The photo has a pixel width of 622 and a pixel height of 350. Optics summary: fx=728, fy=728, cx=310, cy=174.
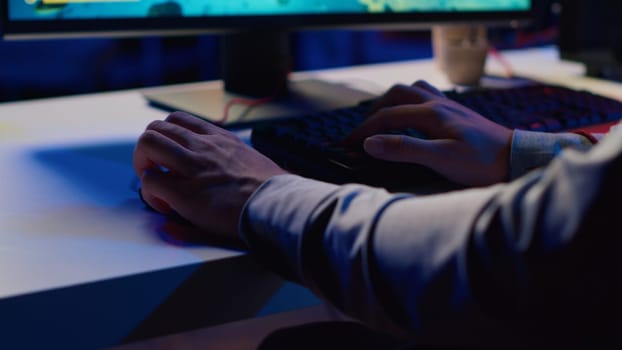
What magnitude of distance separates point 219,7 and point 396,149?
14.5 inches

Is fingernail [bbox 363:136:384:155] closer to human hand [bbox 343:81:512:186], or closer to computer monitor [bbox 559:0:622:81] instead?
human hand [bbox 343:81:512:186]

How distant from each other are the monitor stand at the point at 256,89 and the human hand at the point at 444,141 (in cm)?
26

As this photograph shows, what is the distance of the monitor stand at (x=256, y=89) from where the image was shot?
37.3 inches

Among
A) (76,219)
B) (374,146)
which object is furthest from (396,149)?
(76,219)

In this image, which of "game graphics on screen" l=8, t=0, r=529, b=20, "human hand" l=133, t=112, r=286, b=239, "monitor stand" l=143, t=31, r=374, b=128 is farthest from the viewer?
"monitor stand" l=143, t=31, r=374, b=128

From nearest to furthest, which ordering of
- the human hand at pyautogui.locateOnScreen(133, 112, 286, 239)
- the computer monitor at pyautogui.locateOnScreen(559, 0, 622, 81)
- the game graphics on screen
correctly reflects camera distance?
1. the human hand at pyautogui.locateOnScreen(133, 112, 286, 239)
2. the game graphics on screen
3. the computer monitor at pyautogui.locateOnScreen(559, 0, 622, 81)

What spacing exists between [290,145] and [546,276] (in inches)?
12.7

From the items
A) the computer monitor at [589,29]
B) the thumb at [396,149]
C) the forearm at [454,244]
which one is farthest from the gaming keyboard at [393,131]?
the computer monitor at [589,29]

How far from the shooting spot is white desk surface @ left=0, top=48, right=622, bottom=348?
0.45m

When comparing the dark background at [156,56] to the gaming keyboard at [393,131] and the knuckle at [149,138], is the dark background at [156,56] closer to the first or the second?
the gaming keyboard at [393,131]

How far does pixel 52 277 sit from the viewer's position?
453mm

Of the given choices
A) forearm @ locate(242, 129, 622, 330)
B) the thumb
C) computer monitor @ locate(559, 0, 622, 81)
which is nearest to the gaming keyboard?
the thumb

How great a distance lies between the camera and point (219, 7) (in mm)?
883

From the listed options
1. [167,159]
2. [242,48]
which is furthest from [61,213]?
[242,48]
